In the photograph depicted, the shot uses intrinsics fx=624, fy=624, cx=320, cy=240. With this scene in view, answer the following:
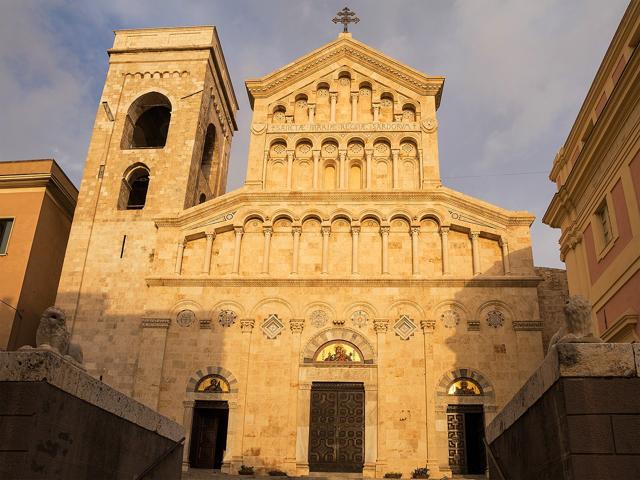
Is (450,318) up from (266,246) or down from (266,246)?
down

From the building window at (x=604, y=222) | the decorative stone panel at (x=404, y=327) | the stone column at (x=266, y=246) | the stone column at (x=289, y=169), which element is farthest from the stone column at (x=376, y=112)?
the building window at (x=604, y=222)

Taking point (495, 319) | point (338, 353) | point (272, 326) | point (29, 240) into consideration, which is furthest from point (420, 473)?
point (29, 240)

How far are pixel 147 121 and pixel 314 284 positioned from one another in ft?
54.3

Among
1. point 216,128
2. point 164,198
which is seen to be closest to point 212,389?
point 164,198

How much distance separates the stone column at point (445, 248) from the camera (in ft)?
79.2

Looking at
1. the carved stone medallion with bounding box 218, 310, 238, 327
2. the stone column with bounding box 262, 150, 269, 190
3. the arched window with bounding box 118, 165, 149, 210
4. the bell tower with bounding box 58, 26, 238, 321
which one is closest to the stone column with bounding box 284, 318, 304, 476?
the carved stone medallion with bounding box 218, 310, 238, 327

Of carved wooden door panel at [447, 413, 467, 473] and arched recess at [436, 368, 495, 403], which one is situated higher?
arched recess at [436, 368, 495, 403]

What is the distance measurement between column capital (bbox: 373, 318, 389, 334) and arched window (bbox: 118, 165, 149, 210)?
41.2ft

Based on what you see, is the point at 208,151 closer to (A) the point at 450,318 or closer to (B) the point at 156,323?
(B) the point at 156,323

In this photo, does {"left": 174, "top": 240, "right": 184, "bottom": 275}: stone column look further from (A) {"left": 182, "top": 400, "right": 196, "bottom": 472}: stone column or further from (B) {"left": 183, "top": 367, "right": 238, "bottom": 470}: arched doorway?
(A) {"left": 182, "top": 400, "right": 196, "bottom": 472}: stone column

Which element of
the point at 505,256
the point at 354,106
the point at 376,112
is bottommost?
the point at 505,256

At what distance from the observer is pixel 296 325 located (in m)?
23.5

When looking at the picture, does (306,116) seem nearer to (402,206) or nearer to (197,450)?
(402,206)

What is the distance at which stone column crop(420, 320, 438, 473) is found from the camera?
69.8ft
